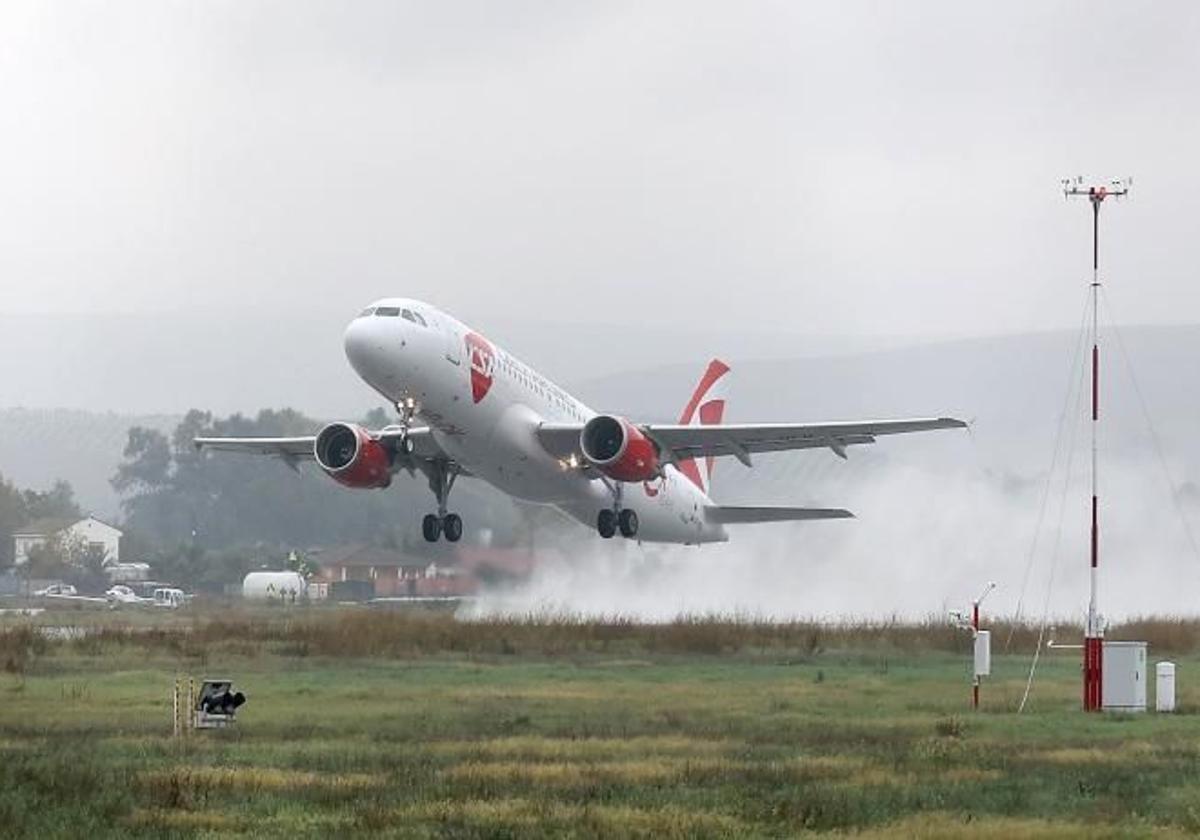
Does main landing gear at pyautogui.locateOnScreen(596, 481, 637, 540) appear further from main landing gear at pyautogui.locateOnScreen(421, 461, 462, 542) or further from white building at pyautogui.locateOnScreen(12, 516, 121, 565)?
white building at pyautogui.locateOnScreen(12, 516, 121, 565)

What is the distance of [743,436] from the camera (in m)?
61.3

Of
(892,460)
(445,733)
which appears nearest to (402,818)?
(445,733)

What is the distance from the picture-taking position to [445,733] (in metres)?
29.4

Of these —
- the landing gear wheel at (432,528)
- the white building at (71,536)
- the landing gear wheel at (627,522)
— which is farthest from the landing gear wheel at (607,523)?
the white building at (71,536)

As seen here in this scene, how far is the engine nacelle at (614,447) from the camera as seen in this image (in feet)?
192

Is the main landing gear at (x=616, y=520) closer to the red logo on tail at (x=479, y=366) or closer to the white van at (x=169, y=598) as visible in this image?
the red logo on tail at (x=479, y=366)

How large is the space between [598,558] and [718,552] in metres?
6.76

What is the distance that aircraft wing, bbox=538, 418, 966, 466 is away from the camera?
192ft

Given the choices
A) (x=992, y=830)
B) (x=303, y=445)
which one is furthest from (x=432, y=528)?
(x=992, y=830)

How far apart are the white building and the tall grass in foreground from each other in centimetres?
6401

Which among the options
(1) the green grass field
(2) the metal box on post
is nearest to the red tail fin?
(1) the green grass field

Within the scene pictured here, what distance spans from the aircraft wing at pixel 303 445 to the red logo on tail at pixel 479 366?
4843 mm

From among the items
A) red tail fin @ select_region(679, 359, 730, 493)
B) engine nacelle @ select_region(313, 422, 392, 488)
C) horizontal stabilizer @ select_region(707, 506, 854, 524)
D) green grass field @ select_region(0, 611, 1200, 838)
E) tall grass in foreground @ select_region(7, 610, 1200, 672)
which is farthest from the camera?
red tail fin @ select_region(679, 359, 730, 493)

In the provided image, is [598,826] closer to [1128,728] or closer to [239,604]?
[1128,728]
